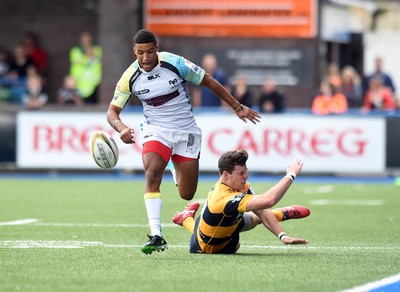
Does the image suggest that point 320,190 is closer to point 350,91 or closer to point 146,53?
point 350,91

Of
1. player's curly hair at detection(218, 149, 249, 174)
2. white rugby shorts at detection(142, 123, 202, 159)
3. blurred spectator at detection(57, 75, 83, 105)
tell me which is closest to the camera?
player's curly hair at detection(218, 149, 249, 174)

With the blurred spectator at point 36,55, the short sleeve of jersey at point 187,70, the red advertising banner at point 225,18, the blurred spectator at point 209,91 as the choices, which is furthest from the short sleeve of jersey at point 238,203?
the blurred spectator at point 36,55

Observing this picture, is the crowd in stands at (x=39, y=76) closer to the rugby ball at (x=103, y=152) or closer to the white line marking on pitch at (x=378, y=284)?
the rugby ball at (x=103, y=152)

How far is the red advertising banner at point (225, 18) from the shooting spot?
1201 inches

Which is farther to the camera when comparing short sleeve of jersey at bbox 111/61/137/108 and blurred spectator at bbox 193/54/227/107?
blurred spectator at bbox 193/54/227/107

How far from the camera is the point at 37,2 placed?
3528cm

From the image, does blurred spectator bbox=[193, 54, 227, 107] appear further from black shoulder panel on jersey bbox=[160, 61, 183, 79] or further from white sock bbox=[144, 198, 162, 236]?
white sock bbox=[144, 198, 162, 236]

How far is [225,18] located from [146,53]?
1949cm

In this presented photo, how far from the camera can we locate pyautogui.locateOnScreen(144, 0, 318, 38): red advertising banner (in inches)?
1201

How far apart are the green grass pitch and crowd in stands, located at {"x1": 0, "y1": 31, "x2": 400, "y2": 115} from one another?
20.1 ft

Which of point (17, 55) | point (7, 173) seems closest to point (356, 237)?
point (7, 173)

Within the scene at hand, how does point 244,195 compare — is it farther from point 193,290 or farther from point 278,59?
point 278,59

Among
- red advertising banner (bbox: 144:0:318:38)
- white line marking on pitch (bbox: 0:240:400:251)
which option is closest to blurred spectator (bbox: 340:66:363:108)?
red advertising banner (bbox: 144:0:318:38)

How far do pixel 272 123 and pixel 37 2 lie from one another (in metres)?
11.8
